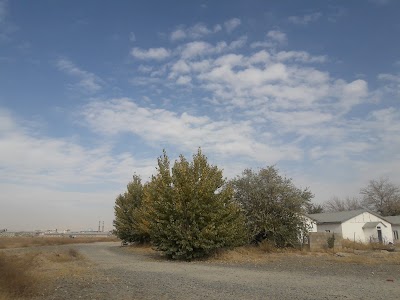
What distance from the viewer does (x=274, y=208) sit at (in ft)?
103

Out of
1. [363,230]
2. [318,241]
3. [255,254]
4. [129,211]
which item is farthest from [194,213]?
[363,230]

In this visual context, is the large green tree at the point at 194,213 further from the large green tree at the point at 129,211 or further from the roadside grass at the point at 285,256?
the large green tree at the point at 129,211

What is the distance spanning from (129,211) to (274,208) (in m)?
21.6

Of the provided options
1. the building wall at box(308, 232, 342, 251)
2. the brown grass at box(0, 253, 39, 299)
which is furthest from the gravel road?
the building wall at box(308, 232, 342, 251)

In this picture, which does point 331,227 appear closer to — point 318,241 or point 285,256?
point 318,241

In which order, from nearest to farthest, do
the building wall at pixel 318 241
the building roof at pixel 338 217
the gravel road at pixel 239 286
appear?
the gravel road at pixel 239 286 < the building wall at pixel 318 241 < the building roof at pixel 338 217

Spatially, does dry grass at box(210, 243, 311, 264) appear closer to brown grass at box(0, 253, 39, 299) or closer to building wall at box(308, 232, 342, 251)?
building wall at box(308, 232, 342, 251)

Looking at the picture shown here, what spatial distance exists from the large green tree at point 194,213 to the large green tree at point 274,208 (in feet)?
12.4

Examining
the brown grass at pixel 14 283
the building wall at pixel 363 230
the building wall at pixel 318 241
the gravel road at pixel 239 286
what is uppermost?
the building wall at pixel 363 230

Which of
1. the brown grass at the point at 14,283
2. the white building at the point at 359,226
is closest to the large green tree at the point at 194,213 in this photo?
the brown grass at the point at 14,283

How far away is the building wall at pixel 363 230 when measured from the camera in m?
48.8

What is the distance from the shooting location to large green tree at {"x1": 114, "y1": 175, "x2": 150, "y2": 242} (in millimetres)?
45688

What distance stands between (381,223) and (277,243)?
27.2 metres

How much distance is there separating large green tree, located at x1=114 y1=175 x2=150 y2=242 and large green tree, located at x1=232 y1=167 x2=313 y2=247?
17346 mm
